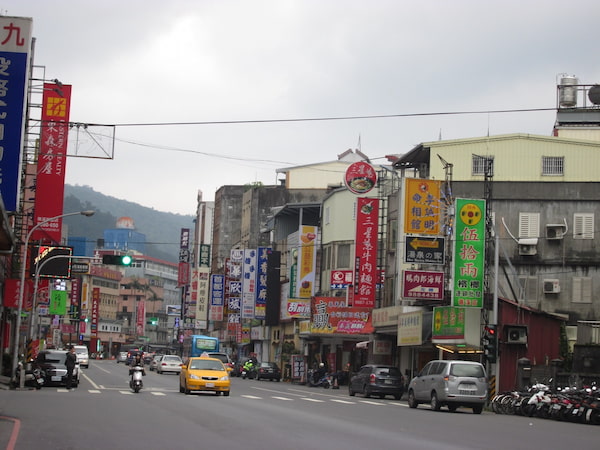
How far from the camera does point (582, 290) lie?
48438mm

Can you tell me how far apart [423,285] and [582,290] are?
9.08 metres

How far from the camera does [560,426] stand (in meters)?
25.5

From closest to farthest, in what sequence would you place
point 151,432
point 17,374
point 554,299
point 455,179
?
1. point 151,432
2. point 17,374
3. point 554,299
4. point 455,179

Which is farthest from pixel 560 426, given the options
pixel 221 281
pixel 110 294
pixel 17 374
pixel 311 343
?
pixel 110 294

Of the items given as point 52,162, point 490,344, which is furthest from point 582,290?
point 52,162

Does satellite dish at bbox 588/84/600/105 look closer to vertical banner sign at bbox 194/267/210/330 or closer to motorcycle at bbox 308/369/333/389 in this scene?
motorcycle at bbox 308/369/333/389

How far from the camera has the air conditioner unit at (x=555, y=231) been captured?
1927 inches

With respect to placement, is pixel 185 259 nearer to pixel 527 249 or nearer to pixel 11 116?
pixel 527 249

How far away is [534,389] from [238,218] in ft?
323

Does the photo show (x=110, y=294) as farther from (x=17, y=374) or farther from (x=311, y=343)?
(x=17, y=374)

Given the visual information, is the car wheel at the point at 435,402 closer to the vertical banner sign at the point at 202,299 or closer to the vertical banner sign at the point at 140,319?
the vertical banner sign at the point at 202,299

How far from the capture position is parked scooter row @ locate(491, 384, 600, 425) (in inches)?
1080

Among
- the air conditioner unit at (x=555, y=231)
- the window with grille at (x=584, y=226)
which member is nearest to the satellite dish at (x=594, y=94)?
the window with grille at (x=584, y=226)

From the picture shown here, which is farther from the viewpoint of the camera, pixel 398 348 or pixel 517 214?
pixel 398 348
